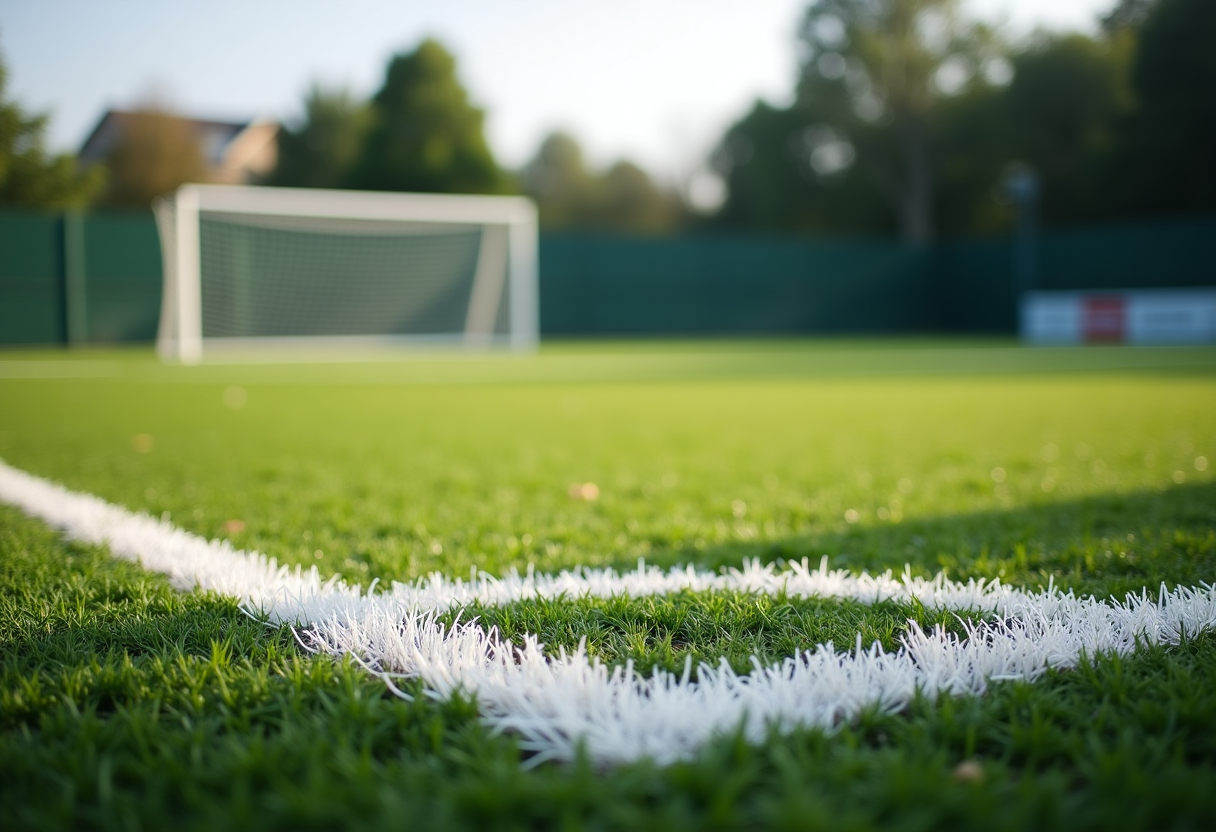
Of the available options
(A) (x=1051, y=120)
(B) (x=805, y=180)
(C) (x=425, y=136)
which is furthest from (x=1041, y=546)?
(B) (x=805, y=180)

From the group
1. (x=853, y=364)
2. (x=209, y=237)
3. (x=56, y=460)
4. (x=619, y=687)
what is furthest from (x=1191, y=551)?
(x=209, y=237)

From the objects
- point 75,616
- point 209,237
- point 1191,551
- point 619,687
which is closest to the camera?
point 619,687

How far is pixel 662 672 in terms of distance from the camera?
140 cm

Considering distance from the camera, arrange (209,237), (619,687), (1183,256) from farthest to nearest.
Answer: (1183,256) < (209,237) < (619,687)

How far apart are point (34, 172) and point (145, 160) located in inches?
468

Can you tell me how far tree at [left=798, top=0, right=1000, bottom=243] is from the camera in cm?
3384

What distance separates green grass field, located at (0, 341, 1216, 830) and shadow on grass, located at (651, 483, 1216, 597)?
15 mm

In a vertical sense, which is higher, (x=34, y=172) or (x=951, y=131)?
(x=951, y=131)

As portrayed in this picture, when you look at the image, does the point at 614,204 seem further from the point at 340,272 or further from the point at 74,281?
the point at 74,281

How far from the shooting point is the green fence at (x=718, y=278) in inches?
678

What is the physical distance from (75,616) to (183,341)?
13.6 metres

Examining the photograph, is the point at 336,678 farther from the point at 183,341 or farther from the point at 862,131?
the point at 862,131

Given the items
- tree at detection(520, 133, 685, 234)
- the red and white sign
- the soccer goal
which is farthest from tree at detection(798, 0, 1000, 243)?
the soccer goal

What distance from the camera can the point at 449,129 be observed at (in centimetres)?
3178
